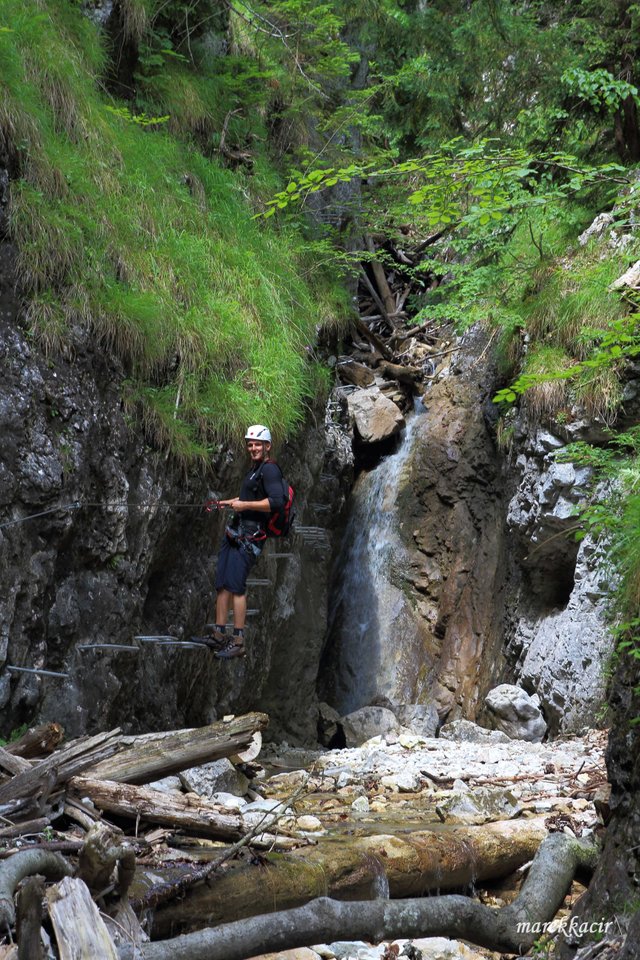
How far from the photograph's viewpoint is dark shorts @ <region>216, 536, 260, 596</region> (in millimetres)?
7441

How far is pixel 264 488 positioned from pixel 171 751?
7.50 ft

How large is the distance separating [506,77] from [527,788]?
931cm

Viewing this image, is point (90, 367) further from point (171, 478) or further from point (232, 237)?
point (232, 237)

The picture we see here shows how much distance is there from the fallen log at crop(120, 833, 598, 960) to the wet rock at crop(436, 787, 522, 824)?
7.64ft

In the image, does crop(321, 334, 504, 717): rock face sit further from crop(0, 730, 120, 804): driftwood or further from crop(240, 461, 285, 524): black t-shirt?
crop(0, 730, 120, 804): driftwood

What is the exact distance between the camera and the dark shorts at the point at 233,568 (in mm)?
7441

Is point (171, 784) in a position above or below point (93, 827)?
below

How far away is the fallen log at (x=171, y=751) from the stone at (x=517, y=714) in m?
6.36

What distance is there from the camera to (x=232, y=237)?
1090cm

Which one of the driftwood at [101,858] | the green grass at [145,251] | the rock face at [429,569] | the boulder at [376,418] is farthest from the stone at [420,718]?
the driftwood at [101,858]

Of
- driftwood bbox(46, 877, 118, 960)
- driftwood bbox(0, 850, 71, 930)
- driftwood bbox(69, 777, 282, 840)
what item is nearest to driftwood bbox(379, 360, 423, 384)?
driftwood bbox(69, 777, 282, 840)

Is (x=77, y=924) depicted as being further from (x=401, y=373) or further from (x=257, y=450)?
(x=401, y=373)

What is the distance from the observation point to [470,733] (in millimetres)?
11609

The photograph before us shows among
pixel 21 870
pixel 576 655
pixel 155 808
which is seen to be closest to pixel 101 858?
pixel 21 870
